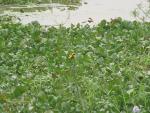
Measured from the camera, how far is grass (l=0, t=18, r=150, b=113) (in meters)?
5.24

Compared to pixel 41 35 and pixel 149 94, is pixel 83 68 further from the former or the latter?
pixel 41 35

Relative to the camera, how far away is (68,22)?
11234 mm

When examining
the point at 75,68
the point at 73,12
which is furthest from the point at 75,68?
the point at 73,12

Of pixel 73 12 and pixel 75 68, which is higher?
pixel 75 68

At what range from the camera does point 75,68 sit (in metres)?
6.29

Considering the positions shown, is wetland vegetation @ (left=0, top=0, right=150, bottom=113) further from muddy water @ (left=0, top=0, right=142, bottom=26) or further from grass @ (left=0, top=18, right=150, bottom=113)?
muddy water @ (left=0, top=0, right=142, bottom=26)

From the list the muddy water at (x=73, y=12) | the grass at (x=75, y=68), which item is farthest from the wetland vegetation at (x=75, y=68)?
the muddy water at (x=73, y=12)

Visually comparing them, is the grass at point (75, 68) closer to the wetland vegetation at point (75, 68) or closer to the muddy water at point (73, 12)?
the wetland vegetation at point (75, 68)

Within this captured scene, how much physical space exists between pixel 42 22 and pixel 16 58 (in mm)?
3686

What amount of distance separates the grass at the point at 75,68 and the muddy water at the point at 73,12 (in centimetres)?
146

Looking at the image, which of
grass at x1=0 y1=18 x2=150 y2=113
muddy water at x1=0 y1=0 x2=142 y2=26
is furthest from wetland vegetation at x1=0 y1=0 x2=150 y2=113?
muddy water at x1=0 y1=0 x2=142 y2=26

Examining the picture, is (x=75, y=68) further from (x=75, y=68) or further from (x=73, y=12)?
(x=73, y=12)

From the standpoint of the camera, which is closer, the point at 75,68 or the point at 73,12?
the point at 75,68

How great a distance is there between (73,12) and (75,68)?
624 centimetres
